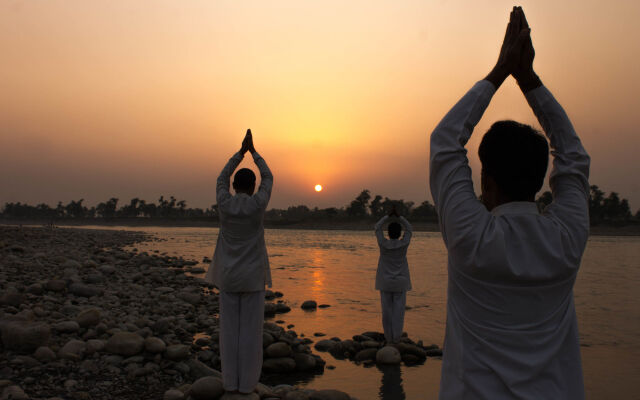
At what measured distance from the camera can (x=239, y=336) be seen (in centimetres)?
520

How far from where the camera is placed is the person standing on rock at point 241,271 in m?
5.03

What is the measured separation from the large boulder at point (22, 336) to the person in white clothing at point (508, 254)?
6.13 meters

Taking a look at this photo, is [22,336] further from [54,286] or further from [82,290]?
[82,290]

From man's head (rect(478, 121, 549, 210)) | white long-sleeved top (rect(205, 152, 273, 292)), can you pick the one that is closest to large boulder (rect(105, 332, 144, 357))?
white long-sleeved top (rect(205, 152, 273, 292))

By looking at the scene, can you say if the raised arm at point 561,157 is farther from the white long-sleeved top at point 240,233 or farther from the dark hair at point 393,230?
the dark hair at point 393,230

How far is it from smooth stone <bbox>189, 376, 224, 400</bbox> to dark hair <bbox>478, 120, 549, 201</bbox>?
14.8 ft

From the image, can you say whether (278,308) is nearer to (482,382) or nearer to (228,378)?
(228,378)


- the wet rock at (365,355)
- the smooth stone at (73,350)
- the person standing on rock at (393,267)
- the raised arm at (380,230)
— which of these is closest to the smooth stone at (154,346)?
the smooth stone at (73,350)

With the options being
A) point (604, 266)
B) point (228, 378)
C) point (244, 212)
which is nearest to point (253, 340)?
point (228, 378)

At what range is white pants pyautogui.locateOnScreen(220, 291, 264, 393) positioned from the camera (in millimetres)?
5168

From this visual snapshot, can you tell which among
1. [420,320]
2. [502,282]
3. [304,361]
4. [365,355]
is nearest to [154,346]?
[304,361]

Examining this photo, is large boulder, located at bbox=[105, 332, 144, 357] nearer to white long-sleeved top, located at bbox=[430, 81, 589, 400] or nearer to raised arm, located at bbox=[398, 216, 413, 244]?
raised arm, located at bbox=[398, 216, 413, 244]

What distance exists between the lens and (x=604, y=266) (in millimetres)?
27703

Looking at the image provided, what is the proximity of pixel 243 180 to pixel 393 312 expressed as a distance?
423 centimetres
